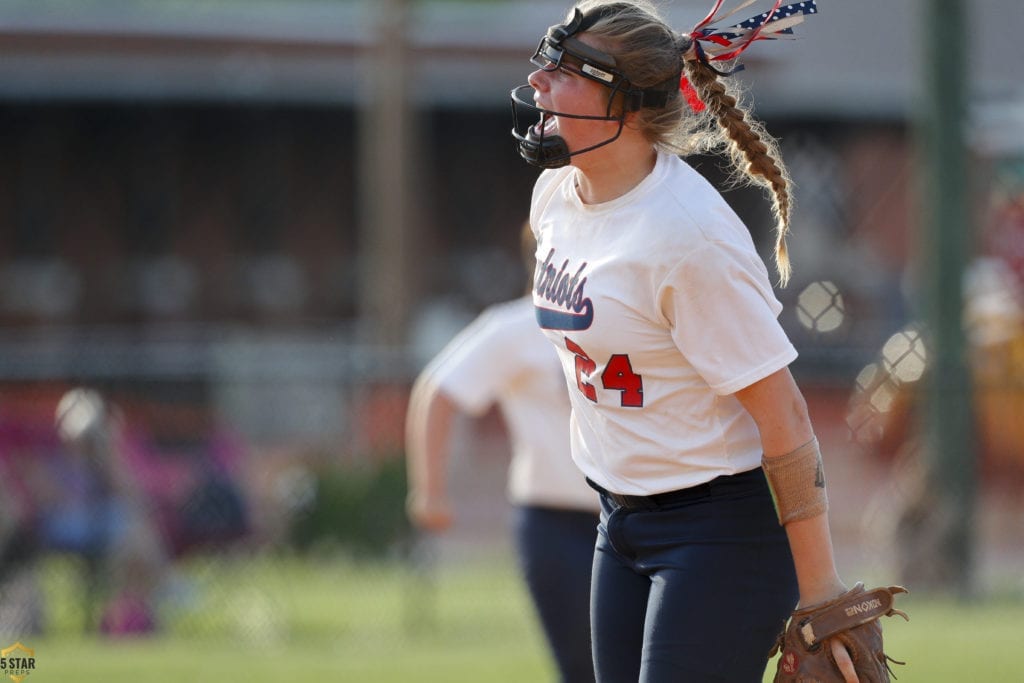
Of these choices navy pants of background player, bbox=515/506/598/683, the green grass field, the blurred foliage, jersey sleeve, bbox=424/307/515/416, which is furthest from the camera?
the blurred foliage

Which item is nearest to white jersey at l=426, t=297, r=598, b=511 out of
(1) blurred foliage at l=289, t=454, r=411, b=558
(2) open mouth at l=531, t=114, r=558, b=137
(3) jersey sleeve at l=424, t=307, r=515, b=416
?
(3) jersey sleeve at l=424, t=307, r=515, b=416

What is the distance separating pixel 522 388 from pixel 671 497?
6.62ft

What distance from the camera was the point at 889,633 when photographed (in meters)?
8.40

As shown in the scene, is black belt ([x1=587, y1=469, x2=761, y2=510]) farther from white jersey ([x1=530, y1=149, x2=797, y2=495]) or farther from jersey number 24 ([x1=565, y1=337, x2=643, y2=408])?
jersey number 24 ([x1=565, y1=337, x2=643, y2=408])

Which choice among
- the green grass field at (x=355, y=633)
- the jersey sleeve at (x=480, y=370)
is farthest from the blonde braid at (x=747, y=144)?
the green grass field at (x=355, y=633)

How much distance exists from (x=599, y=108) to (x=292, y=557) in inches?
321

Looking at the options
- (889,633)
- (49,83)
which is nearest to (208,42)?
(49,83)

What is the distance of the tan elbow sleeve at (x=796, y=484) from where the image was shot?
10.4 feet

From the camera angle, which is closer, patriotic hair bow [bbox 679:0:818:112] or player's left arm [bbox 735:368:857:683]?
player's left arm [bbox 735:368:857:683]

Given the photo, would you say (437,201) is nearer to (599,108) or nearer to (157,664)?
(157,664)

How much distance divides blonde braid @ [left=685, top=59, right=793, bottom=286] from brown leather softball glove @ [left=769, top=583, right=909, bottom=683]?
77cm

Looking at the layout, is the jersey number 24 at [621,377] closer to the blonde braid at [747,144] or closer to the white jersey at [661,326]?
the white jersey at [661,326]

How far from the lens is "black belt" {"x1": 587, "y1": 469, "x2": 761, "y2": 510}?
11.0 feet

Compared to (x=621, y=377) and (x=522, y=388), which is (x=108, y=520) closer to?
(x=522, y=388)
